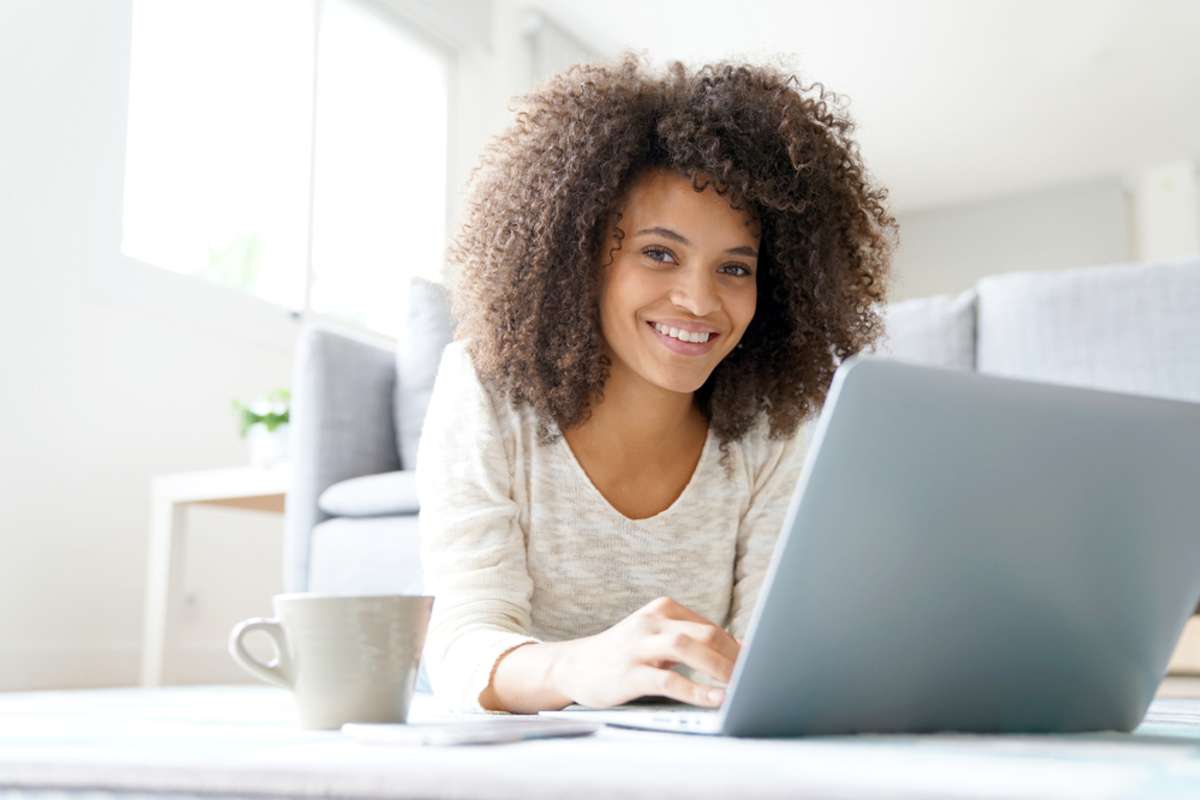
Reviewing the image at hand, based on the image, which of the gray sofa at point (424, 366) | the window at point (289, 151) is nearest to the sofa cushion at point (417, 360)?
the gray sofa at point (424, 366)

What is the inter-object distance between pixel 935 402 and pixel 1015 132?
19.4 ft

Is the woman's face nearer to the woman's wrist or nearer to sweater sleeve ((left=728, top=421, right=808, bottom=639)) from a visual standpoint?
sweater sleeve ((left=728, top=421, right=808, bottom=639))

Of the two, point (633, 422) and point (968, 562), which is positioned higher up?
point (633, 422)

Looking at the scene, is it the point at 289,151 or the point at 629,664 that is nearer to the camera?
the point at 629,664

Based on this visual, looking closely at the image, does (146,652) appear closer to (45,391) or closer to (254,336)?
(45,391)

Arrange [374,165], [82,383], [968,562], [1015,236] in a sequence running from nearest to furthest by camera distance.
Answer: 1. [968,562]
2. [82,383]
3. [374,165]
4. [1015,236]

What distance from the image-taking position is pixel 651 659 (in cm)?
65

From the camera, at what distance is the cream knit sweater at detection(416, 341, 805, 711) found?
38.7 inches

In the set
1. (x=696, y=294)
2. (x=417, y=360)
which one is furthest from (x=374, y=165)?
(x=696, y=294)

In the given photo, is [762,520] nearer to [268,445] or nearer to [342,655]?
[342,655]

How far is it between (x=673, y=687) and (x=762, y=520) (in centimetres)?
58

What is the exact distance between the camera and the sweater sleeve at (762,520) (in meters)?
1.17

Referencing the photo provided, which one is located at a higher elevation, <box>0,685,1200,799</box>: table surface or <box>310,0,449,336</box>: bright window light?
<box>310,0,449,336</box>: bright window light

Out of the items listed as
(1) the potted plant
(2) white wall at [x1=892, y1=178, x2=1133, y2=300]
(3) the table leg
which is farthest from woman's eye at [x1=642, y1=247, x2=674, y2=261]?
(2) white wall at [x1=892, y1=178, x2=1133, y2=300]
